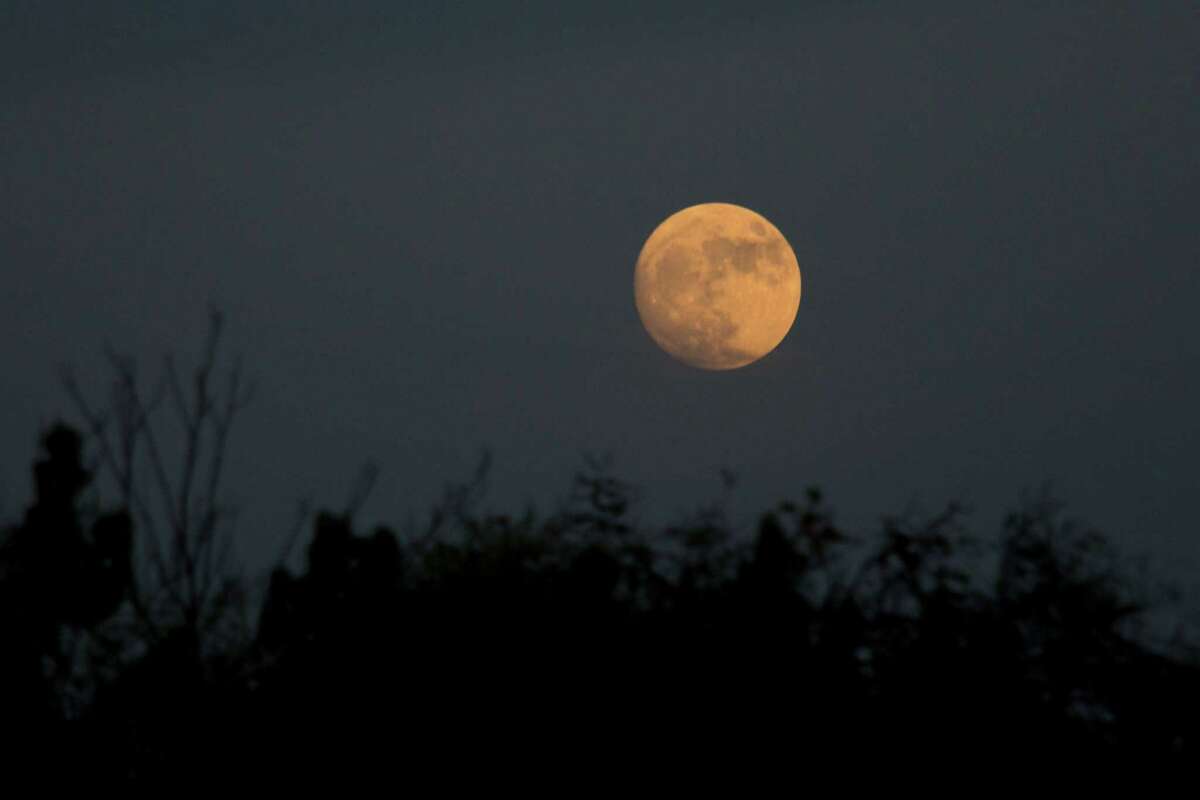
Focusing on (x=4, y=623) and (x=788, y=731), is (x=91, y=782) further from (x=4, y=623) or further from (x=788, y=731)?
(x=788, y=731)

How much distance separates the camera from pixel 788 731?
10.8 m

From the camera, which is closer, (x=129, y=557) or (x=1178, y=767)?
(x=1178, y=767)

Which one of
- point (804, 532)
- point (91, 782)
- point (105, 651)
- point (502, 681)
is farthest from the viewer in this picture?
point (105, 651)

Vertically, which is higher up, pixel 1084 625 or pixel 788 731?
pixel 1084 625

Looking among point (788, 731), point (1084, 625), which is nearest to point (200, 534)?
point (788, 731)

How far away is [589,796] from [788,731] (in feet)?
4.95

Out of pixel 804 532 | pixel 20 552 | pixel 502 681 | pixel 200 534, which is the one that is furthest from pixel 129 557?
pixel 804 532

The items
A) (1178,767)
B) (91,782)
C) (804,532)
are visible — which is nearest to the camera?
(1178,767)

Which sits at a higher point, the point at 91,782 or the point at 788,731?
the point at 788,731

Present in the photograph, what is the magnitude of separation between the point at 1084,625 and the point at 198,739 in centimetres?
709

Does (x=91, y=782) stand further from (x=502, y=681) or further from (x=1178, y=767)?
(x=1178, y=767)

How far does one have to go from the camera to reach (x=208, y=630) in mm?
13344

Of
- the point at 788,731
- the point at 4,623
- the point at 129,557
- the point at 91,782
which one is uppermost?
the point at 129,557

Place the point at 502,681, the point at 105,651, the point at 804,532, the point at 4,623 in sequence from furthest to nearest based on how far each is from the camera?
the point at 4,623
the point at 105,651
the point at 804,532
the point at 502,681
